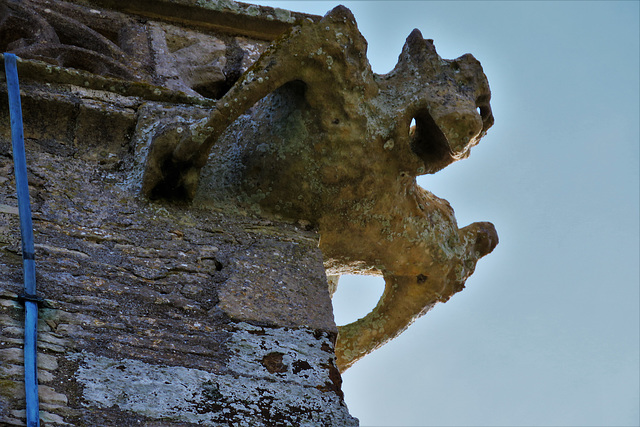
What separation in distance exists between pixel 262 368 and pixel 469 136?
1118mm

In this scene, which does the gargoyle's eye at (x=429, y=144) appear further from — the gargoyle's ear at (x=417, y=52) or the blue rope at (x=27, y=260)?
the blue rope at (x=27, y=260)

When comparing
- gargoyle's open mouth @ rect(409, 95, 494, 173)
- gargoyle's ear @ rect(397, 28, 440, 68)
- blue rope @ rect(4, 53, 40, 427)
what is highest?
gargoyle's ear @ rect(397, 28, 440, 68)

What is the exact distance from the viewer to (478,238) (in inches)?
143

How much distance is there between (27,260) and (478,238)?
1.82 m

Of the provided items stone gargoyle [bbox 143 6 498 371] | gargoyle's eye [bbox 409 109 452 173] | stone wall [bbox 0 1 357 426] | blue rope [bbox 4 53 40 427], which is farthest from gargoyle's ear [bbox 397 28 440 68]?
blue rope [bbox 4 53 40 427]

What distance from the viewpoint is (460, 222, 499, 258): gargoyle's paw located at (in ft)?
11.9

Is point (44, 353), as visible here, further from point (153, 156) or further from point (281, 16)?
point (281, 16)

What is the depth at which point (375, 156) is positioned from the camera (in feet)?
10.3

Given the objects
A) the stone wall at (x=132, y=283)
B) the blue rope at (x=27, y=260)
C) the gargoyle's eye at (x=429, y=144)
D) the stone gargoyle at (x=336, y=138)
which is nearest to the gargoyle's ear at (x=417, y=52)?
the stone gargoyle at (x=336, y=138)

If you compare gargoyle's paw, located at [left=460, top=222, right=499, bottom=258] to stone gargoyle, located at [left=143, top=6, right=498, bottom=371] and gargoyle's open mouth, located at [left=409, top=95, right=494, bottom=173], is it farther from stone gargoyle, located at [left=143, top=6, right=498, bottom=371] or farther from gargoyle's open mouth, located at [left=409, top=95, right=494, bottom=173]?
gargoyle's open mouth, located at [left=409, top=95, right=494, bottom=173]

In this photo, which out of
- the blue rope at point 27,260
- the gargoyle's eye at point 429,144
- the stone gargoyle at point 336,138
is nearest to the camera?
the blue rope at point 27,260

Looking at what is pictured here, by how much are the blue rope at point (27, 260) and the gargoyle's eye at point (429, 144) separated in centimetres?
125

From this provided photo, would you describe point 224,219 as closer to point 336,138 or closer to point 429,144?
point 336,138

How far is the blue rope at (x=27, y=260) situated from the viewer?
6.72 ft
